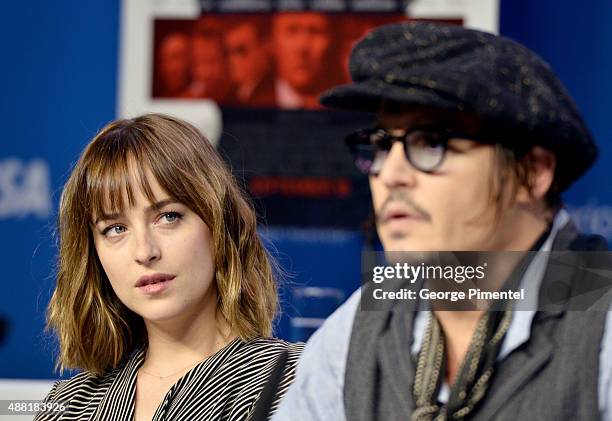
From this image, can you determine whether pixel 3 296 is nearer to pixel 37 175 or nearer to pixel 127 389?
pixel 37 175

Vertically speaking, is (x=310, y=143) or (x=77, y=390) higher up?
(x=310, y=143)

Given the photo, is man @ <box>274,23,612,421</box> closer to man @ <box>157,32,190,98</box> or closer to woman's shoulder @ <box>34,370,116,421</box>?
woman's shoulder @ <box>34,370,116,421</box>

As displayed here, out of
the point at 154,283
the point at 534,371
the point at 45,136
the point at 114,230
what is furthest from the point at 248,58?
the point at 534,371

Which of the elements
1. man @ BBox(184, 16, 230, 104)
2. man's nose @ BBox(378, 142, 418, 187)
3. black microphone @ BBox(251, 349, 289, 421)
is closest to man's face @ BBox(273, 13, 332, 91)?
man @ BBox(184, 16, 230, 104)

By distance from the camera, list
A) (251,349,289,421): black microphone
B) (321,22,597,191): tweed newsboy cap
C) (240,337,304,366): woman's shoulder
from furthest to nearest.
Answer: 1. (240,337,304,366): woman's shoulder
2. (251,349,289,421): black microphone
3. (321,22,597,191): tweed newsboy cap

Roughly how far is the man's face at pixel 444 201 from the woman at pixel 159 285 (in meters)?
0.69

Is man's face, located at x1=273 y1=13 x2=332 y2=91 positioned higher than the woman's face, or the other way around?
man's face, located at x1=273 y1=13 x2=332 y2=91

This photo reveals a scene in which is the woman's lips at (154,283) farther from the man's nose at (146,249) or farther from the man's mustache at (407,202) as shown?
the man's mustache at (407,202)

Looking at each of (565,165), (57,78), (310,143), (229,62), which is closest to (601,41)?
(310,143)

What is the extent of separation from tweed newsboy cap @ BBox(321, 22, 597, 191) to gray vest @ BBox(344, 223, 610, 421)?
0.14 meters

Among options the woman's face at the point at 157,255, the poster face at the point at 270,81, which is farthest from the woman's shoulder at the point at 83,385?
the poster face at the point at 270,81

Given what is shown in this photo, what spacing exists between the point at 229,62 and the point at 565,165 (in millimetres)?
2551

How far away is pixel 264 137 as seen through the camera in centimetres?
354

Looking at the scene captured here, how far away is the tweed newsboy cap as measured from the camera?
1.13 metres
